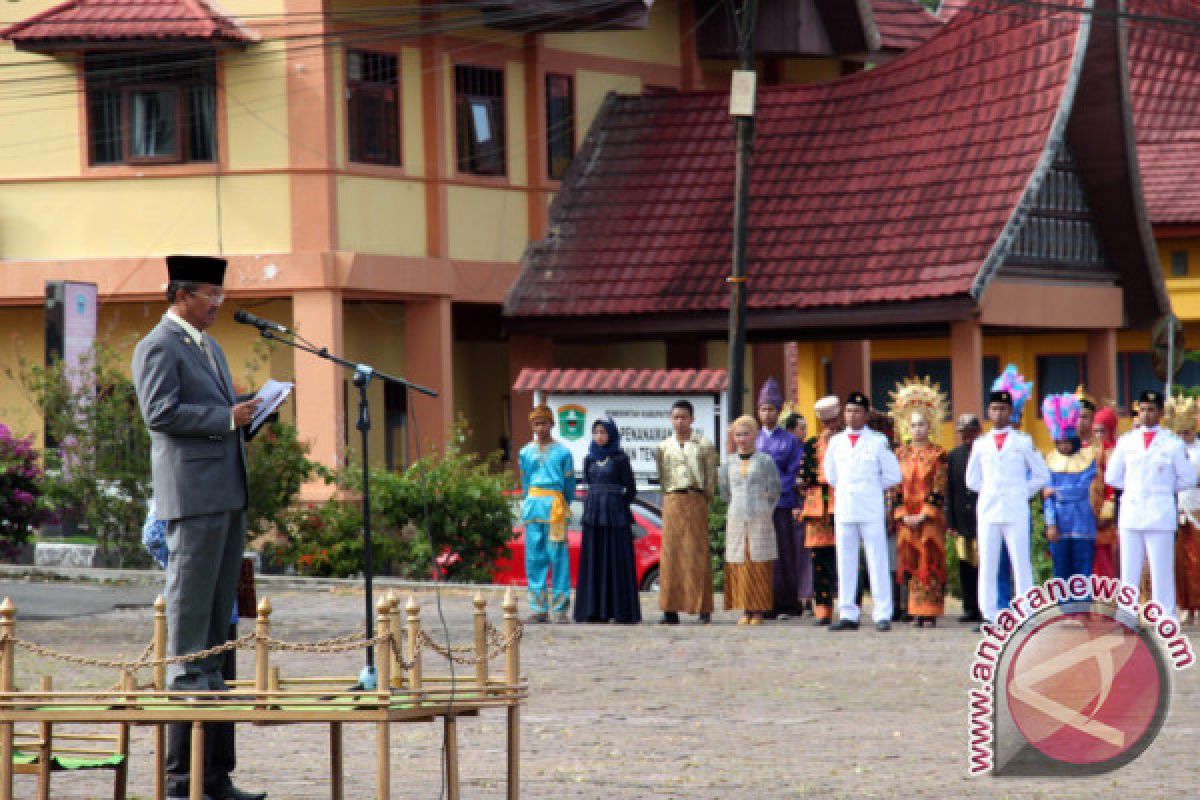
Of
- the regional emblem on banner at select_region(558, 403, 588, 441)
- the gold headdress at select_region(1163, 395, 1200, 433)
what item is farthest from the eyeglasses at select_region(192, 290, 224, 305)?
the regional emblem on banner at select_region(558, 403, 588, 441)

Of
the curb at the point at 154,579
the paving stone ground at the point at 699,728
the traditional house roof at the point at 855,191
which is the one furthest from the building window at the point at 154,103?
the paving stone ground at the point at 699,728

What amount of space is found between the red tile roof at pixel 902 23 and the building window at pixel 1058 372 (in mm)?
7774

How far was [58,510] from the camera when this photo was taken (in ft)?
78.8

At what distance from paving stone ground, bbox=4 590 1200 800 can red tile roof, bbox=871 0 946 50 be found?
18.1 meters

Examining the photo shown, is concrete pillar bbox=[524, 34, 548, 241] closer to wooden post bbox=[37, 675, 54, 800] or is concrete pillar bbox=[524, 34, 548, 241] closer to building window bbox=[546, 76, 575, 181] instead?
building window bbox=[546, 76, 575, 181]

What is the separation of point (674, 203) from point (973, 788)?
69.2 ft

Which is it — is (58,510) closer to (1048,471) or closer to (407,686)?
(1048,471)

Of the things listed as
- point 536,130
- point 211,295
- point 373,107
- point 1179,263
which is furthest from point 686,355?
point 211,295

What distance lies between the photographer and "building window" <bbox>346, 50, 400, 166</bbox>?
28.9 metres

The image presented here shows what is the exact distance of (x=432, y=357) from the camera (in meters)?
30.0

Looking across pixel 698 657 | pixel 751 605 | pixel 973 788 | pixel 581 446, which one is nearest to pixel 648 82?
pixel 581 446

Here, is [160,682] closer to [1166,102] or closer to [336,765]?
[336,765]

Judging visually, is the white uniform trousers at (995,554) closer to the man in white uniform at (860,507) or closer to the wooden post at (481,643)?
the man in white uniform at (860,507)
